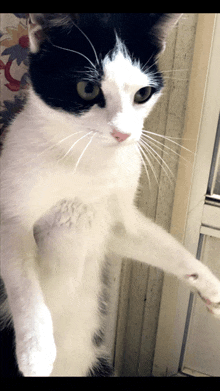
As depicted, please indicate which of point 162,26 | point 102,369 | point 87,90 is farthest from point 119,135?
point 102,369

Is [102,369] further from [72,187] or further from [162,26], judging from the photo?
[162,26]

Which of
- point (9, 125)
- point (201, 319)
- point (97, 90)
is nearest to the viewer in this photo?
point (97, 90)

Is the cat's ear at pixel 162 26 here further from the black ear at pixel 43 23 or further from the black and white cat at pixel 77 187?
the black ear at pixel 43 23

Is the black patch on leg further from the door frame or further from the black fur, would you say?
the black fur

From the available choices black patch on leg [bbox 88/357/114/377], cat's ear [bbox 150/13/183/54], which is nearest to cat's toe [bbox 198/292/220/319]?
black patch on leg [bbox 88/357/114/377]

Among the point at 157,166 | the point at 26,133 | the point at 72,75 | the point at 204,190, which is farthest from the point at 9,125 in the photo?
the point at 204,190

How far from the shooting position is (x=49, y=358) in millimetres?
655

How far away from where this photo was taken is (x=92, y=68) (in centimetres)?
63

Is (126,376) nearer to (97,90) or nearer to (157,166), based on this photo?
(157,166)

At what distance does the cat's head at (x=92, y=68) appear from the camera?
24.6 inches

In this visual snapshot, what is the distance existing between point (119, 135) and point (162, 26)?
0.24 meters

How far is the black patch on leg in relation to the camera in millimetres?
854

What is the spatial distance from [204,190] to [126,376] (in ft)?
1.68
